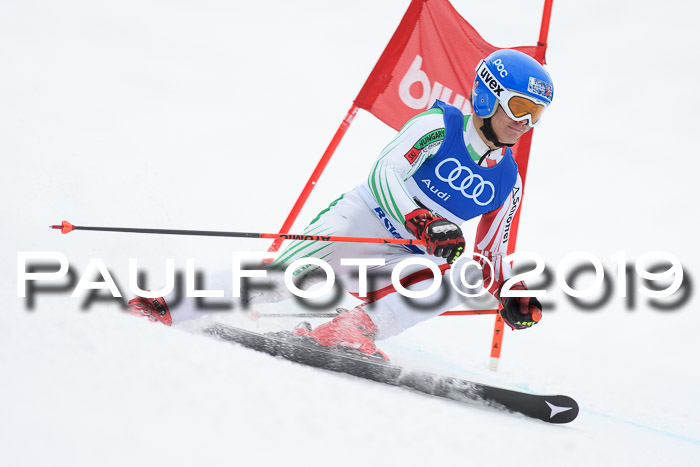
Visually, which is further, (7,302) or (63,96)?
(63,96)

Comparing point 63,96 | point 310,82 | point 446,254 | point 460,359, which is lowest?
point 460,359

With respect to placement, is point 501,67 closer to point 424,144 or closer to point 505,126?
point 505,126

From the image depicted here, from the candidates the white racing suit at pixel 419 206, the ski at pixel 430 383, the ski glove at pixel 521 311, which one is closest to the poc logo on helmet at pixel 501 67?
the white racing suit at pixel 419 206

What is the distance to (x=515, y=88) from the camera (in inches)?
103

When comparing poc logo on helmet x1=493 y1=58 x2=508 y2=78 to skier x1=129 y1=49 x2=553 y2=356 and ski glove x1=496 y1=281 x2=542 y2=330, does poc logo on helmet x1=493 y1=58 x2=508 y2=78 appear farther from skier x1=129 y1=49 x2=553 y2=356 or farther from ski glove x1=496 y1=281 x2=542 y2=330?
ski glove x1=496 y1=281 x2=542 y2=330

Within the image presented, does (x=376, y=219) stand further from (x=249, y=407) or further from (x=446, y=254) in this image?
(x=249, y=407)

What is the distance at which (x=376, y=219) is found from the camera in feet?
9.71

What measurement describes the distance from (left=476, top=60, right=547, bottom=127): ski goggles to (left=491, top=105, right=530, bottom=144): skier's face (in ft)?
0.08

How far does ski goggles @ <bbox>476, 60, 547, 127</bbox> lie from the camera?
263 centimetres

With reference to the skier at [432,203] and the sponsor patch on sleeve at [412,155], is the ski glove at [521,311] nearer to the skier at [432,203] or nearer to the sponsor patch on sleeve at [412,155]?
the skier at [432,203]

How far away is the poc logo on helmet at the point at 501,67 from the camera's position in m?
2.66

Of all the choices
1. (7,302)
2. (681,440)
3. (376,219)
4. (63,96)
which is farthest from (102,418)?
(63,96)

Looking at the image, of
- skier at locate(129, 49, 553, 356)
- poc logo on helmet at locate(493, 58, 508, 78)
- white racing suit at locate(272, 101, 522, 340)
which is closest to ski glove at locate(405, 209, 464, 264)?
skier at locate(129, 49, 553, 356)

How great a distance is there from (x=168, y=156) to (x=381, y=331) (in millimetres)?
5502
